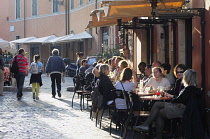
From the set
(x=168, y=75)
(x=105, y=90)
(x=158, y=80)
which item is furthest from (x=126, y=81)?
(x=168, y=75)

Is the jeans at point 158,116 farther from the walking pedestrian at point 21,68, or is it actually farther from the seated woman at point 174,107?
the walking pedestrian at point 21,68

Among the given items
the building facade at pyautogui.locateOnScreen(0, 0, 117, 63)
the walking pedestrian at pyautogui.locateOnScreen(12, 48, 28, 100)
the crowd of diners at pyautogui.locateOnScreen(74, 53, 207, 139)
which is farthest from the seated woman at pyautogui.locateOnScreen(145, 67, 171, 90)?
the building facade at pyautogui.locateOnScreen(0, 0, 117, 63)

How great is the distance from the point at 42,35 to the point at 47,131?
37.1 meters

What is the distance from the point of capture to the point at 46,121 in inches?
477

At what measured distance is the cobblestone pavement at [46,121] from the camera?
10.1m

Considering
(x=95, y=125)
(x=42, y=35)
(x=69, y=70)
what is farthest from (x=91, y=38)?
(x=95, y=125)

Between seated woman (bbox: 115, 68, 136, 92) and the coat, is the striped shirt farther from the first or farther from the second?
seated woman (bbox: 115, 68, 136, 92)

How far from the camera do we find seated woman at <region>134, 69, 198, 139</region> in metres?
8.82

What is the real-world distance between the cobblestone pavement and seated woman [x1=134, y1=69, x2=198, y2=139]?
106 cm

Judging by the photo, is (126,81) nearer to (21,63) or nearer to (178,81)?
(178,81)

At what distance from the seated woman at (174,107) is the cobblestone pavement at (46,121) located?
1.06m

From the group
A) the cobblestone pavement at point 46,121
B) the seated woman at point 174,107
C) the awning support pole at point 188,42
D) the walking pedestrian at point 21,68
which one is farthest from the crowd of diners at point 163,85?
the walking pedestrian at point 21,68

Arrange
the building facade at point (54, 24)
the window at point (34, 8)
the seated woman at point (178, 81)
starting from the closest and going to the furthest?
the seated woman at point (178, 81)
the building facade at point (54, 24)
the window at point (34, 8)

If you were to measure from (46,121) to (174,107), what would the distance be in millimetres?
3898
